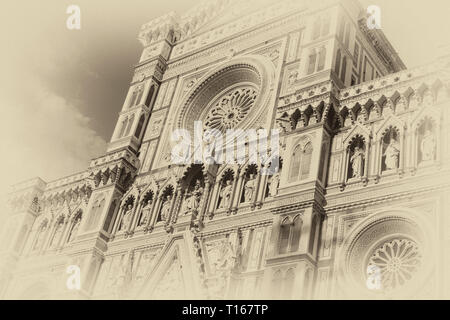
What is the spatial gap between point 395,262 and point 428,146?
10.2 ft

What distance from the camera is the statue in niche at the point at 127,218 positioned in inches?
921

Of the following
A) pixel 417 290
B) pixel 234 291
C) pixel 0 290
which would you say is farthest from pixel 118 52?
pixel 417 290

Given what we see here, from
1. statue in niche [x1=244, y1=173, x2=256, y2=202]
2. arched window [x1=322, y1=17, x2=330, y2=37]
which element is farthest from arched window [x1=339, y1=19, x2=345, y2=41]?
statue in niche [x1=244, y1=173, x2=256, y2=202]

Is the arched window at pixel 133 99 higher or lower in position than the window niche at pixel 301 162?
higher

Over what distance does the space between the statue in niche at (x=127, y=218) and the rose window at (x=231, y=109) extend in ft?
Result: 12.7

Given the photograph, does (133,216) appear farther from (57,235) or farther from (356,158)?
(356,158)

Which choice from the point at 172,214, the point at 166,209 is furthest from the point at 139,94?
the point at 172,214

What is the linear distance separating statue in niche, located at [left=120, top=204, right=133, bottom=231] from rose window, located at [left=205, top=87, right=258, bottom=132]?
3.87 meters

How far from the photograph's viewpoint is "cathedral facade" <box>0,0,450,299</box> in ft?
56.3

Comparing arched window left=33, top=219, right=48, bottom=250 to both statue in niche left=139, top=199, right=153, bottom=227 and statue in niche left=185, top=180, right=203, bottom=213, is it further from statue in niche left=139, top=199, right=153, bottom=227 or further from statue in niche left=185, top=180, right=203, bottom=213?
statue in niche left=185, top=180, right=203, bottom=213

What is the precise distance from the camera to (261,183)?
20.9 meters

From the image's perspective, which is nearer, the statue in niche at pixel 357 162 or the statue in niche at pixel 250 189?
the statue in niche at pixel 357 162

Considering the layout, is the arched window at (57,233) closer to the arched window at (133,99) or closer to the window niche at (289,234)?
the arched window at (133,99)
